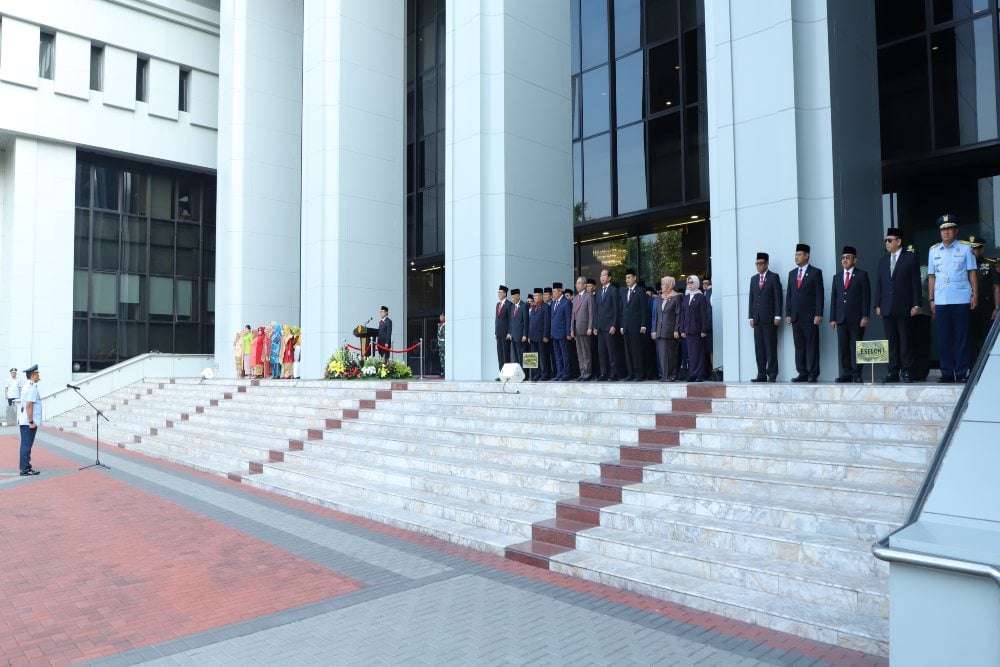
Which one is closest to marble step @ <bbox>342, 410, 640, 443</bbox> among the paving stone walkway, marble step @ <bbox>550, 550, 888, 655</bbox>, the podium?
the paving stone walkway

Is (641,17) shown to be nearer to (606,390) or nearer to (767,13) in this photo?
(767,13)

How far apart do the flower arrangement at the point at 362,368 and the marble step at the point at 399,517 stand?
663cm

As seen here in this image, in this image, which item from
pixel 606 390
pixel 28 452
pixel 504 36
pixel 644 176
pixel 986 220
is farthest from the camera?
pixel 644 176

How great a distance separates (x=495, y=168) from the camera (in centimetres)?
1644

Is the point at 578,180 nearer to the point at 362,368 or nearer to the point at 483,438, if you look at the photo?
the point at 362,368

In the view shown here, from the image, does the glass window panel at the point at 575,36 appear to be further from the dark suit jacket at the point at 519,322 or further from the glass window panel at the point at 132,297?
the glass window panel at the point at 132,297

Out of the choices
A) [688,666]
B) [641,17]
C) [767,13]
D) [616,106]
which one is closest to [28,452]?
[688,666]

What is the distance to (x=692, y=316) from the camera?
38.1 ft

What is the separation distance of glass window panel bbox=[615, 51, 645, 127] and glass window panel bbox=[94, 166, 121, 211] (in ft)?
78.1

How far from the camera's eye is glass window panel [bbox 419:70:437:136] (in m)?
25.6

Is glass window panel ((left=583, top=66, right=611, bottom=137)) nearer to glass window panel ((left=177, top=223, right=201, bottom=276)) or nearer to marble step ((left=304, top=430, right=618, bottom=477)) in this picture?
marble step ((left=304, top=430, right=618, bottom=477))

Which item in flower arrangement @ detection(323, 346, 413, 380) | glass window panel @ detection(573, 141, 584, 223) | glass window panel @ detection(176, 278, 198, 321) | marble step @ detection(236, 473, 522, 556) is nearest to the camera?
marble step @ detection(236, 473, 522, 556)

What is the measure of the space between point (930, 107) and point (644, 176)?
22.7ft

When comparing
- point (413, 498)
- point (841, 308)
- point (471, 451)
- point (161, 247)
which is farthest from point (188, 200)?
point (841, 308)
